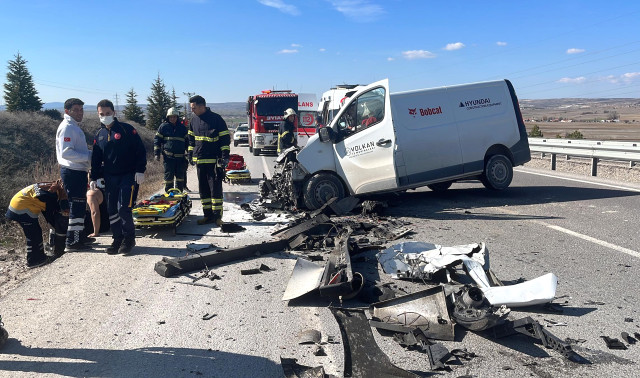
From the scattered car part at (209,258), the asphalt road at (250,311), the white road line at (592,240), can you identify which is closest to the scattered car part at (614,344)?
the asphalt road at (250,311)

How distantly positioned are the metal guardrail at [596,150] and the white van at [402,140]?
4850 mm

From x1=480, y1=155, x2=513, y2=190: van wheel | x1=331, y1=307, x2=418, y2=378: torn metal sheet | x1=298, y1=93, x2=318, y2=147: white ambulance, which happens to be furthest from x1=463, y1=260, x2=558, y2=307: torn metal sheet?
x1=298, y1=93, x2=318, y2=147: white ambulance

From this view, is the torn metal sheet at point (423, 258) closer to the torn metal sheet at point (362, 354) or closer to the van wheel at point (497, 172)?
the torn metal sheet at point (362, 354)

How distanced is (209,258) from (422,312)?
9.12 ft

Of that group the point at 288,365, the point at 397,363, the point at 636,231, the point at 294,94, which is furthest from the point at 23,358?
the point at 294,94

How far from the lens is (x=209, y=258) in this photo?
5871mm

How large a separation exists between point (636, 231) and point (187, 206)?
6871 millimetres

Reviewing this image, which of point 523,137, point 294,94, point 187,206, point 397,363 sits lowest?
point 397,363

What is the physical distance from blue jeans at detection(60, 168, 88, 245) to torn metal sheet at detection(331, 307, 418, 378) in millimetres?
4488

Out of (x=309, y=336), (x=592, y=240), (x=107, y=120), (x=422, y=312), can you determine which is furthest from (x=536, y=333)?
(x=107, y=120)

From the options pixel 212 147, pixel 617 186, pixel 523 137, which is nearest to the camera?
pixel 212 147

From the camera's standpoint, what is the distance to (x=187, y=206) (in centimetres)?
853

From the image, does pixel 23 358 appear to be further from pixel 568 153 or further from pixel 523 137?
pixel 568 153

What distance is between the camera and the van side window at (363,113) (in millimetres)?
9094
